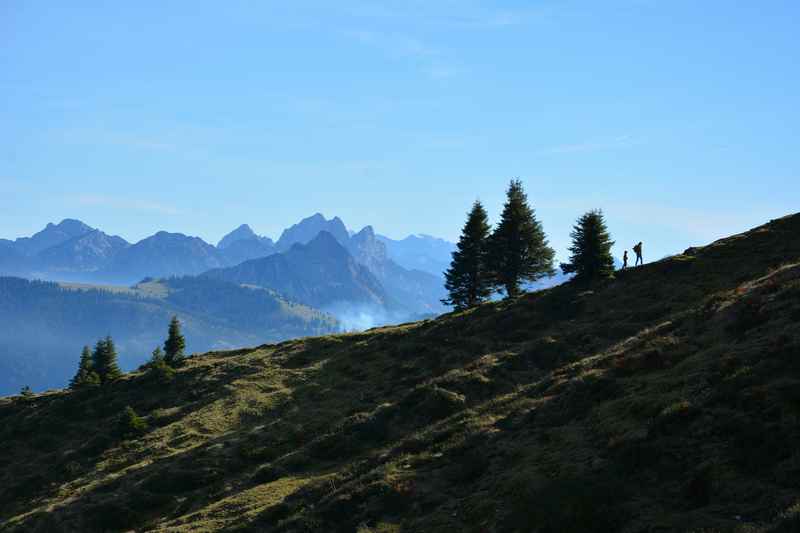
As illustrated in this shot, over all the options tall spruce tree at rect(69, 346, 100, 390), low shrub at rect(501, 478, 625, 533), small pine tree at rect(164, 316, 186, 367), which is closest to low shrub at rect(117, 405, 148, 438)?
tall spruce tree at rect(69, 346, 100, 390)

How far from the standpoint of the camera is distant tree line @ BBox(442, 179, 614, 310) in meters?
59.6

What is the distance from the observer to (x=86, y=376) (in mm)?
75625

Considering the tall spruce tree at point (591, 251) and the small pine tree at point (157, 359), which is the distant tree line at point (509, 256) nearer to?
the tall spruce tree at point (591, 251)

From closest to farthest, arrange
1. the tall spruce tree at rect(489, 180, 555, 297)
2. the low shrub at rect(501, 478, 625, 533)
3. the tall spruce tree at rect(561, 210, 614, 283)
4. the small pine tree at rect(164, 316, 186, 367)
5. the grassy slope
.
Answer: the low shrub at rect(501, 478, 625, 533), the grassy slope, the tall spruce tree at rect(561, 210, 614, 283), the tall spruce tree at rect(489, 180, 555, 297), the small pine tree at rect(164, 316, 186, 367)

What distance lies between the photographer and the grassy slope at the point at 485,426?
14875 mm

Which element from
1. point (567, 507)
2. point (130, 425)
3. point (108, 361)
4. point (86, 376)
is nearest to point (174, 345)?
point (108, 361)

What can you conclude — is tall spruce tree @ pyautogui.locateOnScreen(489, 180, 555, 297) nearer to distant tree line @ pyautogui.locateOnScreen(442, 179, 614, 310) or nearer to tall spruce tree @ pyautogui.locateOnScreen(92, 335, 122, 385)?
distant tree line @ pyautogui.locateOnScreen(442, 179, 614, 310)

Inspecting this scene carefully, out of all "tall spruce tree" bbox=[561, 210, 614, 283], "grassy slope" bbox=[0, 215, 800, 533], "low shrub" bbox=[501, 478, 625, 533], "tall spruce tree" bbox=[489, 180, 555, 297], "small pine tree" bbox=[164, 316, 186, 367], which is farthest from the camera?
"small pine tree" bbox=[164, 316, 186, 367]

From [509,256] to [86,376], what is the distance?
59136 millimetres

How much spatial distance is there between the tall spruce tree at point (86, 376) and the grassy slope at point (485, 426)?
3.70m

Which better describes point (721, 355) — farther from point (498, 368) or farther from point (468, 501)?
point (498, 368)

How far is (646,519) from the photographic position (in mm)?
13172

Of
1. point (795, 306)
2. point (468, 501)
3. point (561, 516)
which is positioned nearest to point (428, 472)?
point (468, 501)

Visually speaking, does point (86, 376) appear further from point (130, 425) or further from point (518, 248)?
point (518, 248)
